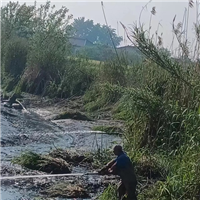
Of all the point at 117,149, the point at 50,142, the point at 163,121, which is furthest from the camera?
the point at 50,142

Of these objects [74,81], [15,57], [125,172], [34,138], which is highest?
[15,57]

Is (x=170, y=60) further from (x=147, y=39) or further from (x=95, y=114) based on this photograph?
(x=95, y=114)

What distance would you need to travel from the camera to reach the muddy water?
866 centimetres

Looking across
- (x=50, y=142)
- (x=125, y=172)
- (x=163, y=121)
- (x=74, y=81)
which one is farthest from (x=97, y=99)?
(x=125, y=172)

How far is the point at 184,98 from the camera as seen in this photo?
10164 millimetres

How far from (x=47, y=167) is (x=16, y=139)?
458 cm

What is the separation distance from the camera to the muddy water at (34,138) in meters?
8.66

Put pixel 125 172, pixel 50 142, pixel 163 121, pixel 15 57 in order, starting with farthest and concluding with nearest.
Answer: pixel 15 57, pixel 50 142, pixel 163 121, pixel 125 172

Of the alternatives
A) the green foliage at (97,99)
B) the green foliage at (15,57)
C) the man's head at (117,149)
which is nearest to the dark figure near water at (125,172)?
the man's head at (117,149)

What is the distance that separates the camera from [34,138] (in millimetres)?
14594

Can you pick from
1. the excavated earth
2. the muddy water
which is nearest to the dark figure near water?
the excavated earth

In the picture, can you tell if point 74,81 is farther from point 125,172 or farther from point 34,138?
point 125,172

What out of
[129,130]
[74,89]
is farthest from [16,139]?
[74,89]

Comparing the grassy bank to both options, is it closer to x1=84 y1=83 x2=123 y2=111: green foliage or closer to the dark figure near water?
the dark figure near water
